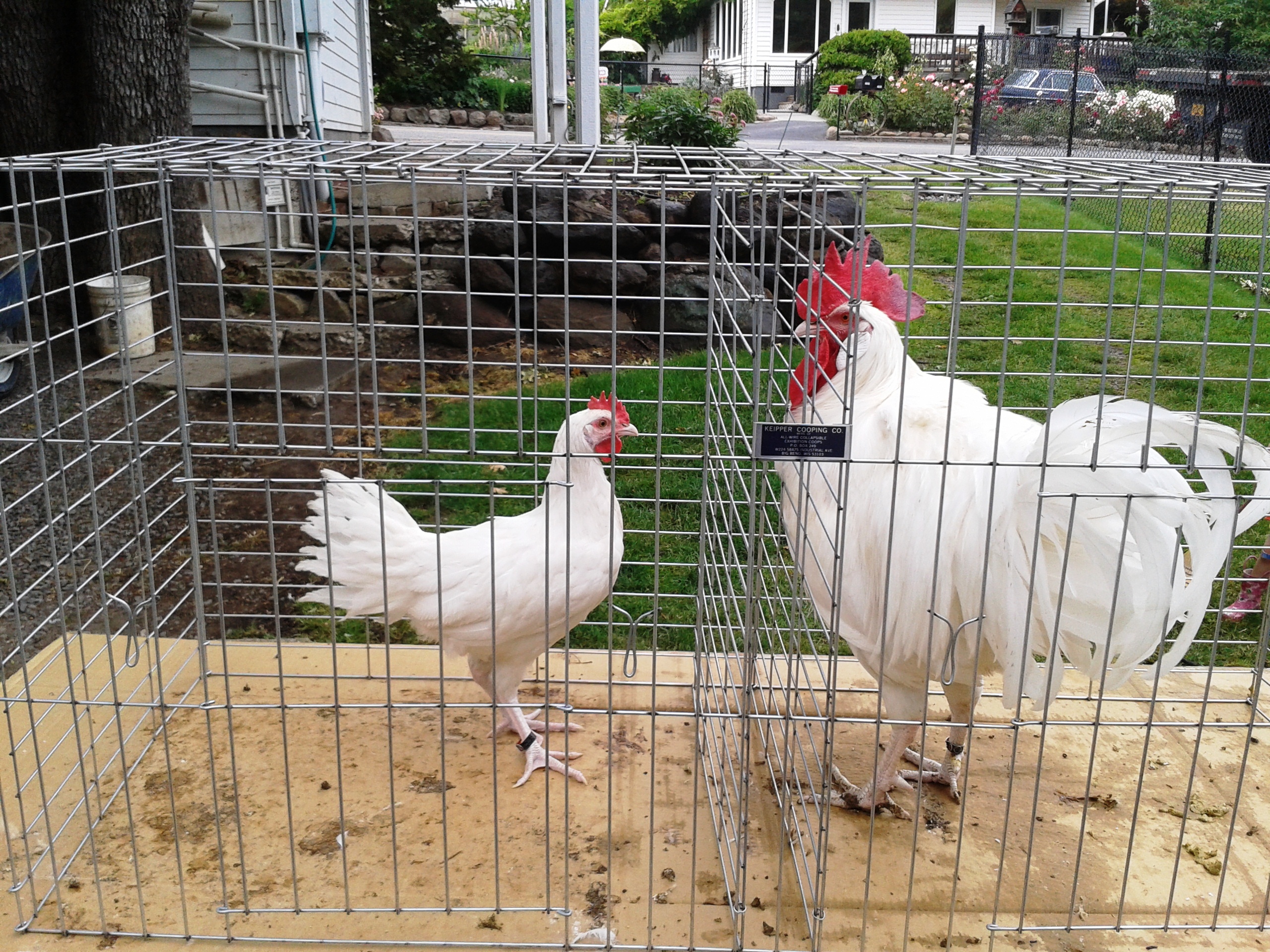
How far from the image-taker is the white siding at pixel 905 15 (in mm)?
27156

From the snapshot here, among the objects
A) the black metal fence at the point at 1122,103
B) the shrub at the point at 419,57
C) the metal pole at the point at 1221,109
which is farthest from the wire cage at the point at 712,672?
the shrub at the point at 419,57

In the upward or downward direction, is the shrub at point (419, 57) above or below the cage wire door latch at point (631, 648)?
above

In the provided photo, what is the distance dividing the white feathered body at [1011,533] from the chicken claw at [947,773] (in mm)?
340

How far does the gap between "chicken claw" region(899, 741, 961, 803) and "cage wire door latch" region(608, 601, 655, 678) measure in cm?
81

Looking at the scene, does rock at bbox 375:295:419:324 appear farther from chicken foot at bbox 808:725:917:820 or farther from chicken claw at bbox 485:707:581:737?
chicken foot at bbox 808:725:917:820

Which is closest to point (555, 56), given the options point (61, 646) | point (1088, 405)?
point (61, 646)

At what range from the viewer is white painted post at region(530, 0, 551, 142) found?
8273 millimetres

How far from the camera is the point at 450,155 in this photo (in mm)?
2955

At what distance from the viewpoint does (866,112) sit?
1741 cm

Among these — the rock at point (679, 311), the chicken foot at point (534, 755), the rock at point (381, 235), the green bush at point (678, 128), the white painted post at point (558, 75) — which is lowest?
the chicken foot at point (534, 755)

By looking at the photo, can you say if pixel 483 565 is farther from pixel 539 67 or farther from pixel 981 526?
pixel 539 67

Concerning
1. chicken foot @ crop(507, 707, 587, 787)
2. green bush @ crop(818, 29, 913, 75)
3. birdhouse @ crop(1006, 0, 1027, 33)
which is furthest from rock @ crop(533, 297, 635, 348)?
birdhouse @ crop(1006, 0, 1027, 33)

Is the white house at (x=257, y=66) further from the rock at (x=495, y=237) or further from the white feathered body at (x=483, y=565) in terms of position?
the white feathered body at (x=483, y=565)

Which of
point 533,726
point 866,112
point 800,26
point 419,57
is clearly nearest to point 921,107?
point 866,112
